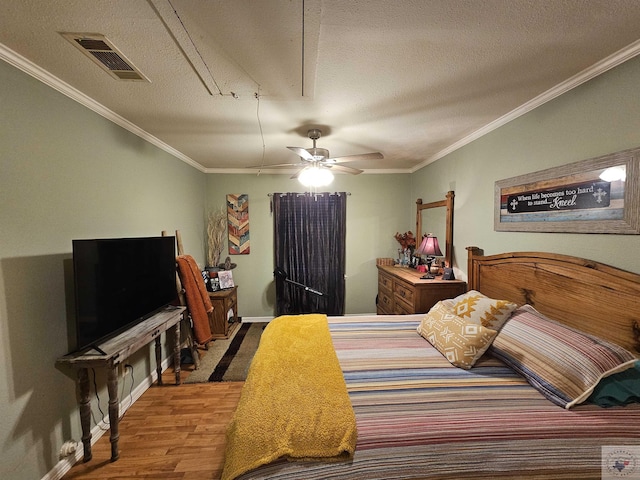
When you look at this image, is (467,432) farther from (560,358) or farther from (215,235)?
(215,235)

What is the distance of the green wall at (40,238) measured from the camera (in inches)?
52.6

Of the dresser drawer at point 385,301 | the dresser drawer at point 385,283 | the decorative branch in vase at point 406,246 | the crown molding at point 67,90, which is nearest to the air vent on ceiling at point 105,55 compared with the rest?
the crown molding at point 67,90

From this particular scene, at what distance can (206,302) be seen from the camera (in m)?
2.99

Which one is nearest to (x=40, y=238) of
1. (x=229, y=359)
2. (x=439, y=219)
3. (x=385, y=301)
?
(x=229, y=359)

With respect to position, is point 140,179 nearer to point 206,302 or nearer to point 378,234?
point 206,302

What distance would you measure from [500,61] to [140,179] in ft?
9.51

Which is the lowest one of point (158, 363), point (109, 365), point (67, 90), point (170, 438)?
point (170, 438)

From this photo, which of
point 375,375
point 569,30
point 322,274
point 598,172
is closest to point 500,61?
point 569,30

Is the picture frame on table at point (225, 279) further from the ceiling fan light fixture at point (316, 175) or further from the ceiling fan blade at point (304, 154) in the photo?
the ceiling fan blade at point (304, 154)

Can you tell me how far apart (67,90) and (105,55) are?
56cm

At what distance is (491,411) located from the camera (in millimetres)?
1153

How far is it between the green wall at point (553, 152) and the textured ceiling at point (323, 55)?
0.13m

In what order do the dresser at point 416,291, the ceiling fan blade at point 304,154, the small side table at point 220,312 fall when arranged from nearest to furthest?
the ceiling fan blade at point 304,154
the dresser at point 416,291
the small side table at point 220,312

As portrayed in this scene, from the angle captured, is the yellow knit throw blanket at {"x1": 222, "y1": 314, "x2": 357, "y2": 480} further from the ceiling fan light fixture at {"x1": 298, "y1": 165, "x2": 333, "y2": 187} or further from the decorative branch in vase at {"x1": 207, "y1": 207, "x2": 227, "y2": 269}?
the decorative branch in vase at {"x1": 207, "y1": 207, "x2": 227, "y2": 269}
